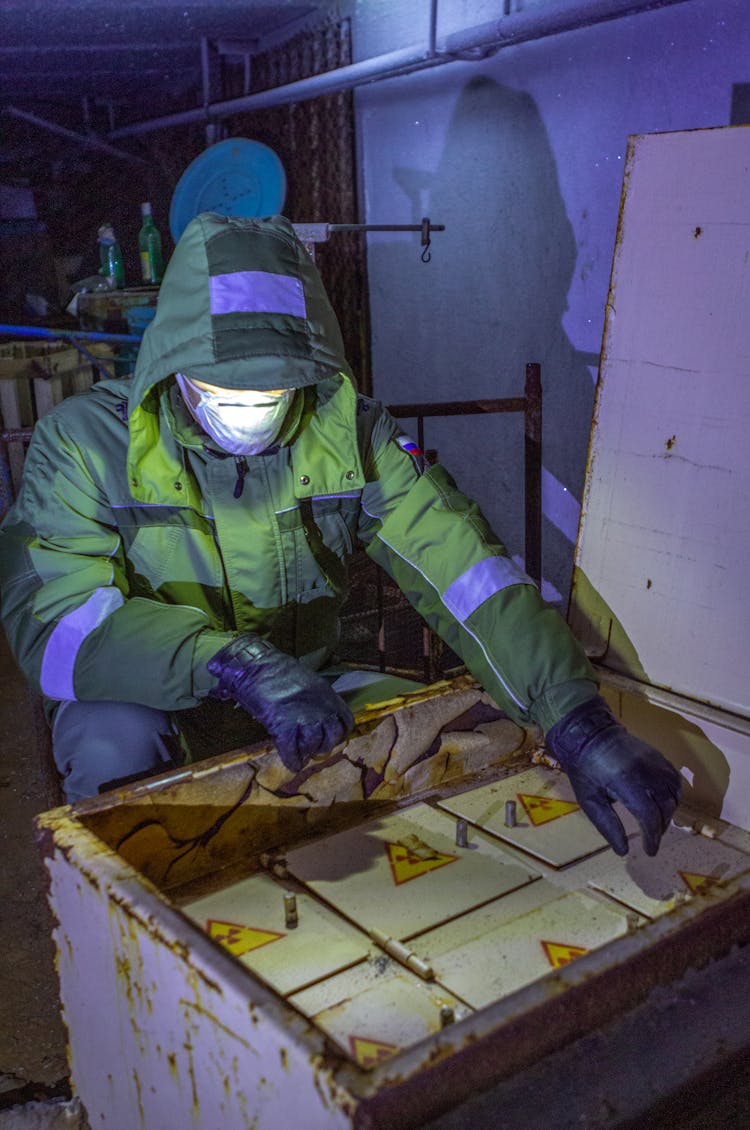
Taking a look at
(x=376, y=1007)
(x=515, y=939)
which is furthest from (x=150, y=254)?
(x=376, y=1007)

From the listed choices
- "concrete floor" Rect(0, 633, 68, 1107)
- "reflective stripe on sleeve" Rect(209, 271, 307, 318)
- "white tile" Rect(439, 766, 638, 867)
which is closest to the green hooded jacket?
"reflective stripe on sleeve" Rect(209, 271, 307, 318)

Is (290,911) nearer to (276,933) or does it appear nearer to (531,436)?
(276,933)

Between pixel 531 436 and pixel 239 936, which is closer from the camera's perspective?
pixel 239 936

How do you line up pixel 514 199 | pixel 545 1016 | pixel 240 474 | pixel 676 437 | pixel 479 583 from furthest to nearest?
pixel 514 199 < pixel 676 437 < pixel 240 474 < pixel 479 583 < pixel 545 1016

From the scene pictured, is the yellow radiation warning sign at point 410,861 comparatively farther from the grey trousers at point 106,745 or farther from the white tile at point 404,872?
the grey trousers at point 106,745

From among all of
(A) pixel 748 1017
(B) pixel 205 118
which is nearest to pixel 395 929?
(A) pixel 748 1017

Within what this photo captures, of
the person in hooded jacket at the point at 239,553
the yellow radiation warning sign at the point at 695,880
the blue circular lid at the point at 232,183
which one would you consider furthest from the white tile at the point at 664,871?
the blue circular lid at the point at 232,183

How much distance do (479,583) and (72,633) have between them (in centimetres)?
84

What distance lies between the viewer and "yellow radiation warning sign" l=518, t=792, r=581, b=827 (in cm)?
227

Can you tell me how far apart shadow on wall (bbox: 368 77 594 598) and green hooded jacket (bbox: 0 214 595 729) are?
2150mm

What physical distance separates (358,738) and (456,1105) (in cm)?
100

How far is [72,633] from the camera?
6.78 ft

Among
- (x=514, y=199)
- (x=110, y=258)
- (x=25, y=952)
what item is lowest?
(x=25, y=952)

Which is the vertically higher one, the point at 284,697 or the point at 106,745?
the point at 284,697
